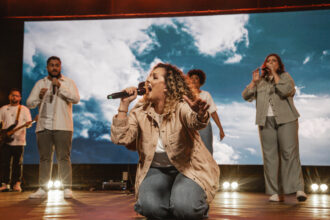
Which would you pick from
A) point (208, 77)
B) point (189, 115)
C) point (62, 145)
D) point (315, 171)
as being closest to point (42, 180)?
point (62, 145)

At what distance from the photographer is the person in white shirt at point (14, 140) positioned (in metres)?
5.29

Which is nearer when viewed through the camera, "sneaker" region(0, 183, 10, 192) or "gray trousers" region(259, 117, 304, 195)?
"gray trousers" region(259, 117, 304, 195)

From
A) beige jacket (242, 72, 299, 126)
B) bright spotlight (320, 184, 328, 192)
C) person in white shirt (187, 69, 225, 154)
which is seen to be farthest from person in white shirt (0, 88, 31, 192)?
bright spotlight (320, 184, 328, 192)

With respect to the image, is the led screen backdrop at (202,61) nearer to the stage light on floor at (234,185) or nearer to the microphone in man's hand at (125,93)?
the stage light on floor at (234,185)

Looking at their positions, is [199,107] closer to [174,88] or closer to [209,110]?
[174,88]

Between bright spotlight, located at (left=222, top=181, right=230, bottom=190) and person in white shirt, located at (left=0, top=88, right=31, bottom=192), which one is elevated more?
person in white shirt, located at (left=0, top=88, right=31, bottom=192)

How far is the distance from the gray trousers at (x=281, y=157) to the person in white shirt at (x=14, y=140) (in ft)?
11.6

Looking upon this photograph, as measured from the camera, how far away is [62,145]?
369cm

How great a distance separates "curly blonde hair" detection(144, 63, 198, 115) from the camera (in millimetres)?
2223

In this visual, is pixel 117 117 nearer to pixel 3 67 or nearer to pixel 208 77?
pixel 208 77

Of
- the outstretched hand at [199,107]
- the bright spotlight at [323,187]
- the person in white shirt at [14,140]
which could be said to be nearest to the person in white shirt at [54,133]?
the person in white shirt at [14,140]

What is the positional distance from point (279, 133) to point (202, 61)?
220 centimetres

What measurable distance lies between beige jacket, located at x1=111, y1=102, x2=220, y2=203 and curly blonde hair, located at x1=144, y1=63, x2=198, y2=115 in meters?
0.05

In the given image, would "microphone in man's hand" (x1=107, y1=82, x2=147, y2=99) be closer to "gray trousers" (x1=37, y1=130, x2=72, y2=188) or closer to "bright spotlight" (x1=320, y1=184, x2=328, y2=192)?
"gray trousers" (x1=37, y1=130, x2=72, y2=188)
